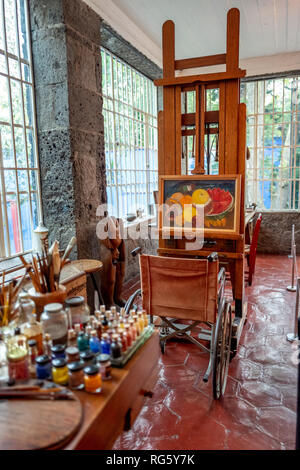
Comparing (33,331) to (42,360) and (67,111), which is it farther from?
(67,111)

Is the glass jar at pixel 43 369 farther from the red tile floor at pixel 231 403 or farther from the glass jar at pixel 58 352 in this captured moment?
the red tile floor at pixel 231 403

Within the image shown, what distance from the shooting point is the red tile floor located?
1989 millimetres

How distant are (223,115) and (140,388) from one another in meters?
2.48

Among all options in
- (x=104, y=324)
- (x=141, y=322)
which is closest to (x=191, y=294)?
(x=141, y=322)

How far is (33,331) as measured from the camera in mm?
1418

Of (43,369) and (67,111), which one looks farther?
(67,111)

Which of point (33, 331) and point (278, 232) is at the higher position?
point (33, 331)

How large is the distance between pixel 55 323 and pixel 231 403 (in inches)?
60.5

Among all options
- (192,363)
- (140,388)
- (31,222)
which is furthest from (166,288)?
(31,222)

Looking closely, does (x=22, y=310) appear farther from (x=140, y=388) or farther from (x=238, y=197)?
(x=238, y=197)

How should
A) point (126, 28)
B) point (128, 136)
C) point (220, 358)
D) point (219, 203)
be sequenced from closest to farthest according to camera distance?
point (220, 358) < point (219, 203) < point (126, 28) < point (128, 136)

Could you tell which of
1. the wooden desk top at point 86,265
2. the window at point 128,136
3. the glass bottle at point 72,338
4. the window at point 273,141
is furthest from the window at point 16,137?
the window at point 273,141

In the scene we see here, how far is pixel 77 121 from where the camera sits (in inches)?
130

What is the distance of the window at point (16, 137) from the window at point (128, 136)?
1.47 meters
